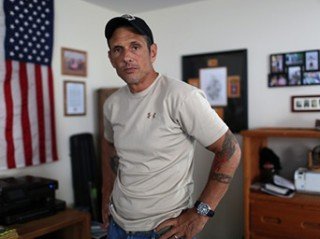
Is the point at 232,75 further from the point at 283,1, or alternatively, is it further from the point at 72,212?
the point at 72,212

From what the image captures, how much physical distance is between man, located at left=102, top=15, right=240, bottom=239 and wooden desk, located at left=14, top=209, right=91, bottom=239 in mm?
934

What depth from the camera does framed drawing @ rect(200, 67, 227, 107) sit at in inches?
117

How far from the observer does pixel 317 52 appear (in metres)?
2.54

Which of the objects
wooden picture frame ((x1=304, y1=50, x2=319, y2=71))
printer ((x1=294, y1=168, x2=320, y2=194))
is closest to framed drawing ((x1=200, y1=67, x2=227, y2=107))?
wooden picture frame ((x1=304, y1=50, x2=319, y2=71))

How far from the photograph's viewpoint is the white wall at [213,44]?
104 inches

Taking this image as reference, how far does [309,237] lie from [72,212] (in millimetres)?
1671

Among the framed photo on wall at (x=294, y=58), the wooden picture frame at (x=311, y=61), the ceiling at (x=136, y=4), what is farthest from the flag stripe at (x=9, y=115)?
the wooden picture frame at (x=311, y=61)

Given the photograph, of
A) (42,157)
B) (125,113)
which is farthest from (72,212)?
(125,113)

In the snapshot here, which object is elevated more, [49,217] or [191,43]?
[191,43]

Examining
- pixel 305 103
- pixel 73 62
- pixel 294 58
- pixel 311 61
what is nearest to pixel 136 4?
pixel 73 62

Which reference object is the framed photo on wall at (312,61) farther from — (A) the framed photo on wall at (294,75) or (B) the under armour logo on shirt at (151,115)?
(B) the under armour logo on shirt at (151,115)

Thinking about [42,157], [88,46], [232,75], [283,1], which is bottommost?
[42,157]

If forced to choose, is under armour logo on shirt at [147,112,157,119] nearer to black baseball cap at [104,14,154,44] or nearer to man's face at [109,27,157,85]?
man's face at [109,27,157,85]

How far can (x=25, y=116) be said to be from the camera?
8.45ft
